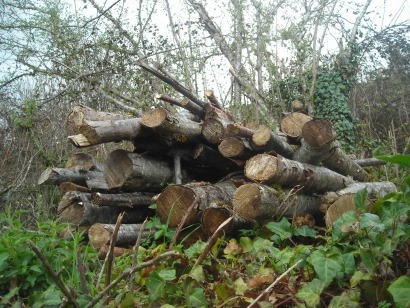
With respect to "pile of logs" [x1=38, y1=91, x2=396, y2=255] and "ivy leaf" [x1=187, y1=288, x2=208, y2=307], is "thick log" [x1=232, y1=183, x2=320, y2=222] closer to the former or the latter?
"pile of logs" [x1=38, y1=91, x2=396, y2=255]

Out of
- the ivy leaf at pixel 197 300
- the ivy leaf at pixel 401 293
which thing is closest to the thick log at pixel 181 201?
the ivy leaf at pixel 197 300

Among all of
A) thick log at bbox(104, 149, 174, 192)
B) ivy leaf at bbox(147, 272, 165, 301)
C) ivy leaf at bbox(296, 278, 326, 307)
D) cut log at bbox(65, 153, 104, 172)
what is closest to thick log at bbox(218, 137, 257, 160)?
thick log at bbox(104, 149, 174, 192)

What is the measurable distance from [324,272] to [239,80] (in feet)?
30.1

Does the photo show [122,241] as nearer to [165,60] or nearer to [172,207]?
[172,207]

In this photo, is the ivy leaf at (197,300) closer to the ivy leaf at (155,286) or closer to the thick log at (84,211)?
the ivy leaf at (155,286)

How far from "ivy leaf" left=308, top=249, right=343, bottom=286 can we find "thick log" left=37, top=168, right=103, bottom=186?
11.9 feet

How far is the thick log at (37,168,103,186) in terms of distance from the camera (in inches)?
222

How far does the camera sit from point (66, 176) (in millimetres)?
5703

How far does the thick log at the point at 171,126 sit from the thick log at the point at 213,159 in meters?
0.14

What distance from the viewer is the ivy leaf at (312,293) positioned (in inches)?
96.9

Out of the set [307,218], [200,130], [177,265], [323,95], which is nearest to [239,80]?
[323,95]

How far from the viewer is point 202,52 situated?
1394 cm

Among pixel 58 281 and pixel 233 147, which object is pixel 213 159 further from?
pixel 58 281

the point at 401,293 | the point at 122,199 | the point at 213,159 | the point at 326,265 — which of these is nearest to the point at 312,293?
the point at 326,265
